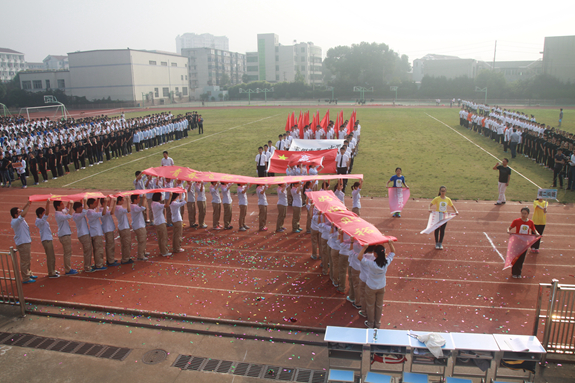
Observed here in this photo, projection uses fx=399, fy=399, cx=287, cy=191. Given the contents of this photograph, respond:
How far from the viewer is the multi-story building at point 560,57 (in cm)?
6731

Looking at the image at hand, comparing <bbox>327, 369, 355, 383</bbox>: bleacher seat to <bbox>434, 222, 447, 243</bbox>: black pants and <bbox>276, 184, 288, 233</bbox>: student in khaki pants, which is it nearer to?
<bbox>434, 222, 447, 243</bbox>: black pants

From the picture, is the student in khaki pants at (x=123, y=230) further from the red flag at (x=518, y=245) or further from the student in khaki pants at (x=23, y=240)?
the red flag at (x=518, y=245)

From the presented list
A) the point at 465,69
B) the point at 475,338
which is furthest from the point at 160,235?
the point at 465,69

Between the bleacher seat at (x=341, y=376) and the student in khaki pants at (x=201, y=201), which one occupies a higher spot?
the student in khaki pants at (x=201, y=201)

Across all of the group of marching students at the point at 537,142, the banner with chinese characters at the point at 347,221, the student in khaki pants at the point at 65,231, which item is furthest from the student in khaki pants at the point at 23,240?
the group of marching students at the point at 537,142

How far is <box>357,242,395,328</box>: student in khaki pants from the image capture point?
6.83 metres

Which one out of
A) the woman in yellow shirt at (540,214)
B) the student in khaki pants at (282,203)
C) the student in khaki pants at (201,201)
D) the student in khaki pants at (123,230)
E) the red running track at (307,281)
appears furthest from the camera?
the student in khaki pants at (201,201)

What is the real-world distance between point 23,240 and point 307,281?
261 inches

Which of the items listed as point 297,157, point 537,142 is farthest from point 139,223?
point 537,142

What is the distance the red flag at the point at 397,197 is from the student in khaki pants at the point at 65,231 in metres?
9.40

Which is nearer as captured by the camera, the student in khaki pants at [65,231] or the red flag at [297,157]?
the student in khaki pants at [65,231]

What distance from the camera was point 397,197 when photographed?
1322 centimetres

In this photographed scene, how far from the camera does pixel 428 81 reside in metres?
79.9

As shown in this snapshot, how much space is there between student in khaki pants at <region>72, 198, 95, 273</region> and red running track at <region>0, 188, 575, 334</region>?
1.43 ft
